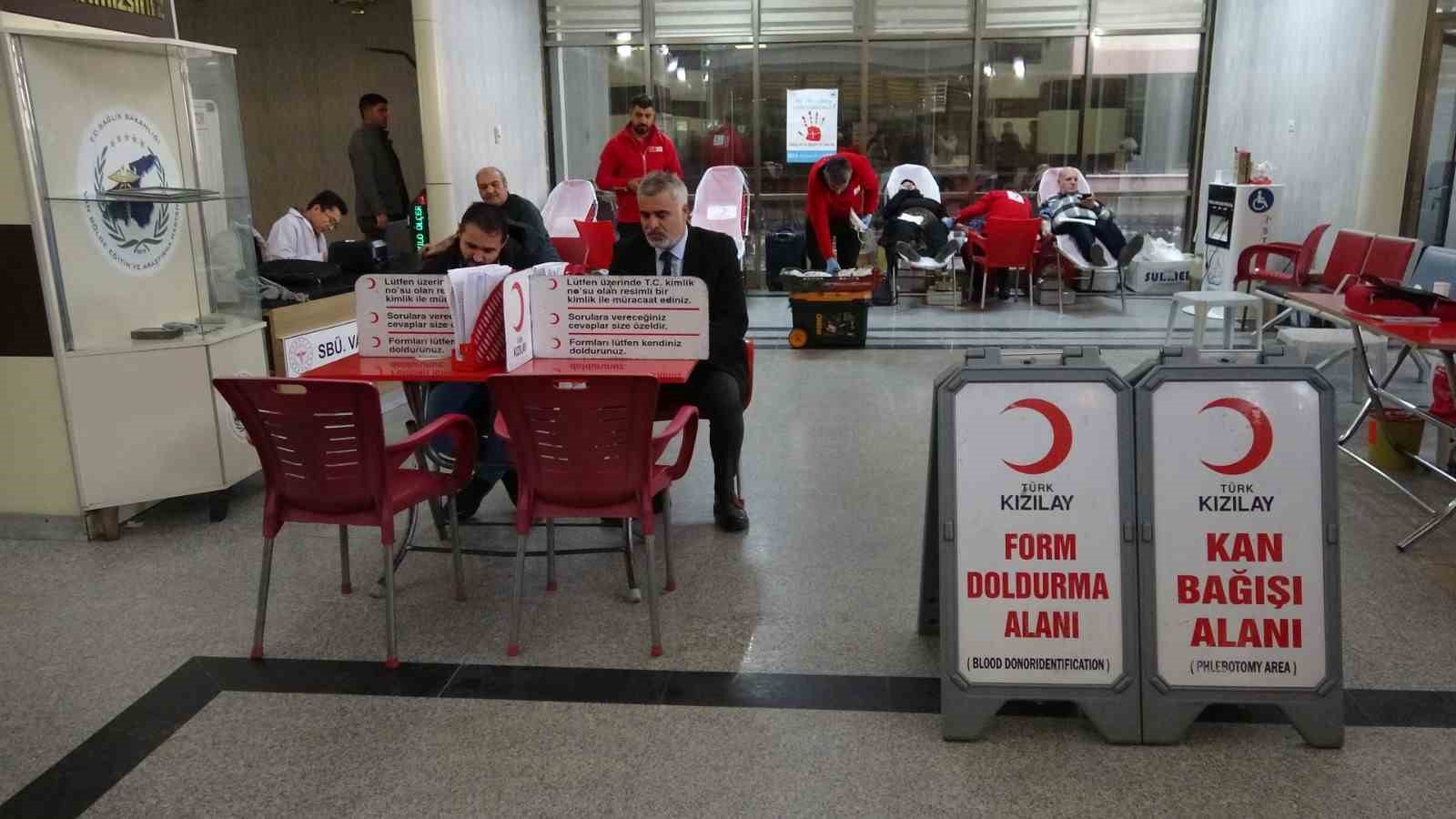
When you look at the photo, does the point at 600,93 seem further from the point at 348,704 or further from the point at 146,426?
the point at 348,704

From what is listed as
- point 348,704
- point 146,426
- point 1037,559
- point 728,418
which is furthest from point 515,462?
point 146,426

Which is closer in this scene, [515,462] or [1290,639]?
[1290,639]

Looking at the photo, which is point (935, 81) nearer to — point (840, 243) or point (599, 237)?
point (840, 243)

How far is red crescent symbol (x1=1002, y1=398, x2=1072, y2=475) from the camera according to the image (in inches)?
101

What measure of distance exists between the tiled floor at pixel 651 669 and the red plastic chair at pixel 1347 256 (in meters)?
1.65

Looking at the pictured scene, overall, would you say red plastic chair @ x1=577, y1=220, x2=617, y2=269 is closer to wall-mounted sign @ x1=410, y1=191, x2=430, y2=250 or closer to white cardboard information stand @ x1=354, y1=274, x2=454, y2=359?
wall-mounted sign @ x1=410, y1=191, x2=430, y2=250

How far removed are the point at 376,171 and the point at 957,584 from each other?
6.78m

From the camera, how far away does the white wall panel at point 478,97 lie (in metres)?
7.95

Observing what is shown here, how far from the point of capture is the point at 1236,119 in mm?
9523

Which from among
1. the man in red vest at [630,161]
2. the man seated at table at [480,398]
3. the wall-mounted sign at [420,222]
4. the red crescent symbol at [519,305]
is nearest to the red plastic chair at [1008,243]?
the man in red vest at [630,161]

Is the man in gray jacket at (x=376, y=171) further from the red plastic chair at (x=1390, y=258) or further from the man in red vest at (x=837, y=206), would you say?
the red plastic chair at (x=1390, y=258)

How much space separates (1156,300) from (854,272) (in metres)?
3.87

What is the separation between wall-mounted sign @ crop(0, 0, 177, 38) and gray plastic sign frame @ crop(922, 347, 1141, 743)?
140 inches

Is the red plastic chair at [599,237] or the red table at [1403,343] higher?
the red plastic chair at [599,237]
